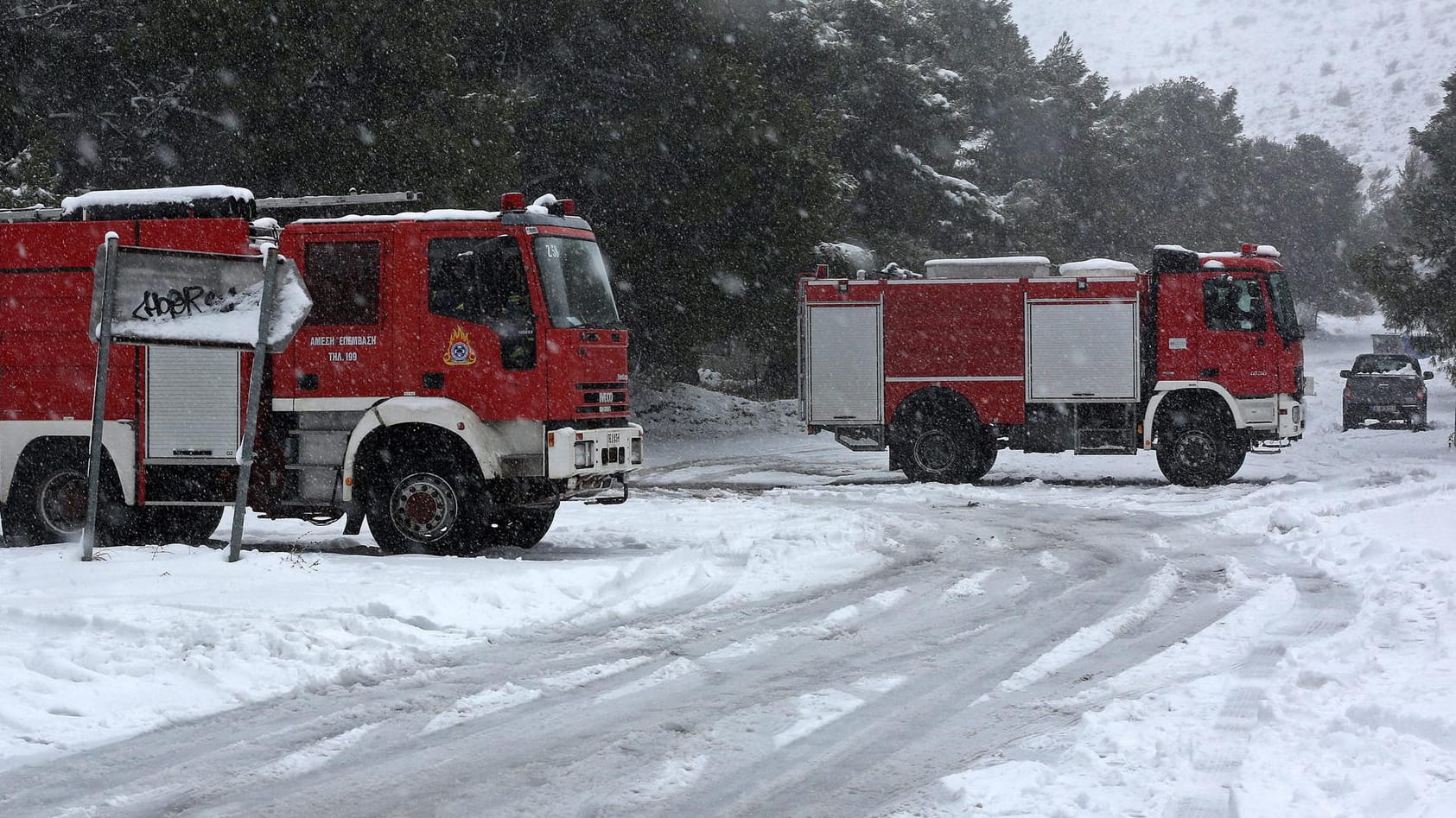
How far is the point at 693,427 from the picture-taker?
3225cm

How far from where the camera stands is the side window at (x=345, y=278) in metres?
12.0

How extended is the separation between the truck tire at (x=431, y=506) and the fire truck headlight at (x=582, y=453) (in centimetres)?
84

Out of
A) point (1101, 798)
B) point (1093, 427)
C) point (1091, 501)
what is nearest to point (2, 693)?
point (1101, 798)

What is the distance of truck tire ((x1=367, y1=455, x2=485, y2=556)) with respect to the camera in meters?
11.9

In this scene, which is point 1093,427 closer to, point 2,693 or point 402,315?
point 402,315

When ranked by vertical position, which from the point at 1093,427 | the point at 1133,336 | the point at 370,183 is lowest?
the point at 1093,427

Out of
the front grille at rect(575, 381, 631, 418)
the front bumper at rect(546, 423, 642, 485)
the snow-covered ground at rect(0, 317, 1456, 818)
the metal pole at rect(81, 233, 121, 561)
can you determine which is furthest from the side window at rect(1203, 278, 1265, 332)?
the metal pole at rect(81, 233, 121, 561)

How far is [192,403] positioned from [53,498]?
1.61m

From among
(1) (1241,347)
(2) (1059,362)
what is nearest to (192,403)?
(2) (1059,362)

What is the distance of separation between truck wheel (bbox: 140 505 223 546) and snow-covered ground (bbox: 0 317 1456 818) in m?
0.60

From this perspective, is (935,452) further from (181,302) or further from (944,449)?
(181,302)

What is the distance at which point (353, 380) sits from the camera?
12.0 metres

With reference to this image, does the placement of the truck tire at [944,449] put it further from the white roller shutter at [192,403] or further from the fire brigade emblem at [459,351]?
the white roller shutter at [192,403]

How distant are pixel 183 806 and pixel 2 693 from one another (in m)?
1.98
